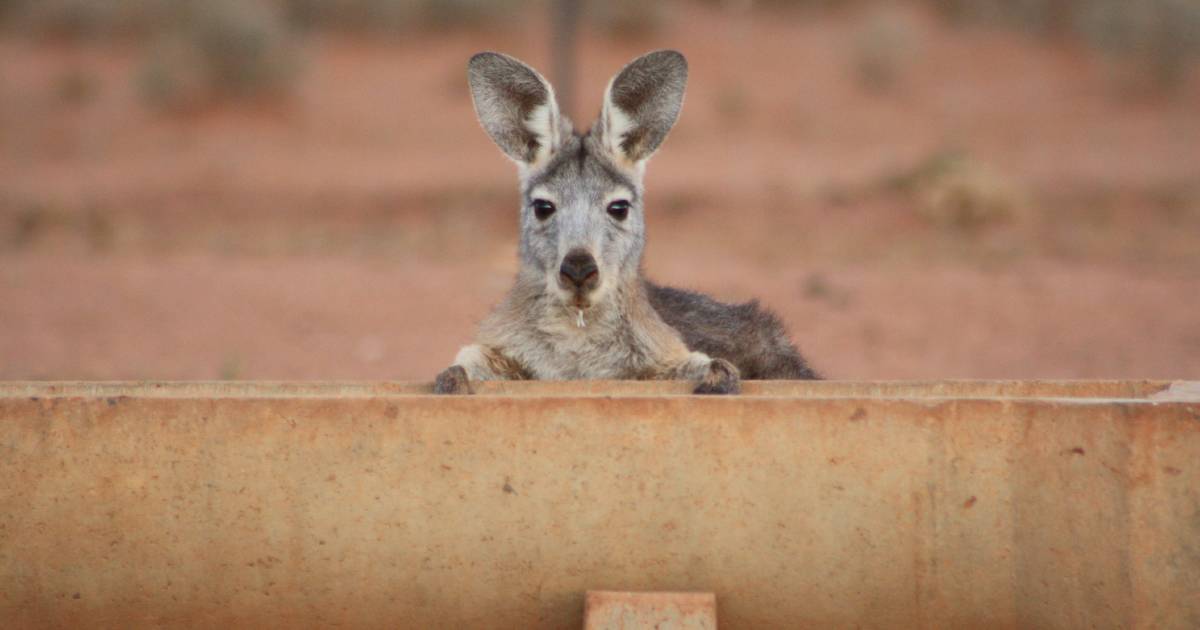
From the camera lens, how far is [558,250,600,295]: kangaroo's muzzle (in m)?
4.45

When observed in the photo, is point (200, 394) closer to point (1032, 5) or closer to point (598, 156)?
point (598, 156)

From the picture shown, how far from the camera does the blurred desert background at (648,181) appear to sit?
9367 mm

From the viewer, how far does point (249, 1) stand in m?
24.3

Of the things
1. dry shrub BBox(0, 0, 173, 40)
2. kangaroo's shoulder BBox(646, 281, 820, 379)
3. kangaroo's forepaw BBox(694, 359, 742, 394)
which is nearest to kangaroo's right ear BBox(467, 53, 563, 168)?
kangaroo's shoulder BBox(646, 281, 820, 379)

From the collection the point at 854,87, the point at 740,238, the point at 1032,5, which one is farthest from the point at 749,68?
the point at 740,238

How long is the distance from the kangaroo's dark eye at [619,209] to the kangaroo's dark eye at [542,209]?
0.73ft

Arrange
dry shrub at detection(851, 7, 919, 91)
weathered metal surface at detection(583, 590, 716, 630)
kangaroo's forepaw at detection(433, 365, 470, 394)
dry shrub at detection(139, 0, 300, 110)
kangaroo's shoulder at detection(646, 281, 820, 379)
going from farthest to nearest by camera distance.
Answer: dry shrub at detection(851, 7, 919, 91), dry shrub at detection(139, 0, 300, 110), kangaroo's shoulder at detection(646, 281, 820, 379), kangaroo's forepaw at detection(433, 365, 470, 394), weathered metal surface at detection(583, 590, 716, 630)

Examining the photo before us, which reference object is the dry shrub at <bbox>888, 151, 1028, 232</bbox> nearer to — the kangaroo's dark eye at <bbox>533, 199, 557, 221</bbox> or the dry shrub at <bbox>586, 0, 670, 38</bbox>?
the kangaroo's dark eye at <bbox>533, 199, 557, 221</bbox>

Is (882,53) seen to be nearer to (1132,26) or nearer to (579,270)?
(1132,26)

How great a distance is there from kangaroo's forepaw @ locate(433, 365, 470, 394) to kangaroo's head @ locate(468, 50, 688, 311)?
2.11 feet

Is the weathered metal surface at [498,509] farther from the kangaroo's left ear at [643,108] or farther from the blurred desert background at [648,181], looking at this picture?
the blurred desert background at [648,181]

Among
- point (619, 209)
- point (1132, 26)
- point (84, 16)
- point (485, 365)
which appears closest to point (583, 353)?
point (485, 365)

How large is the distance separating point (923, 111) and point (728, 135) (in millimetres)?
3570

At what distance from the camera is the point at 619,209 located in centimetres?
489
